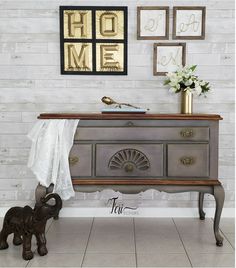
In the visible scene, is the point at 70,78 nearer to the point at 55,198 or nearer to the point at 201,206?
the point at 55,198

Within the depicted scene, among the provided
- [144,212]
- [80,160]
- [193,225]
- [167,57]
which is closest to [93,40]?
[167,57]

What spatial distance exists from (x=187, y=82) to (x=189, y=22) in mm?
739

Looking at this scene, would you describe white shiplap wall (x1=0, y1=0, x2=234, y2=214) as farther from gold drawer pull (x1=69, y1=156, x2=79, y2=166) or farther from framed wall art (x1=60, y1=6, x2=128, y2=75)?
gold drawer pull (x1=69, y1=156, x2=79, y2=166)

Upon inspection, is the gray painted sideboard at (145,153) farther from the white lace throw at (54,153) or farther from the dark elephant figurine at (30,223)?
the dark elephant figurine at (30,223)

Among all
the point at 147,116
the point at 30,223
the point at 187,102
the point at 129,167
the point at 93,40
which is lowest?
the point at 30,223

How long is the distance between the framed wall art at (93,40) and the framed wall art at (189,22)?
514 millimetres

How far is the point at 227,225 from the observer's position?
361 centimetres

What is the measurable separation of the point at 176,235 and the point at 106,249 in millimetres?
693

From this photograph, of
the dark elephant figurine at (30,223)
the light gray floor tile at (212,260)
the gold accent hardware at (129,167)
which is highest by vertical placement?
the gold accent hardware at (129,167)

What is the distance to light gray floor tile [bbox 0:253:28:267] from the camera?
107 inches

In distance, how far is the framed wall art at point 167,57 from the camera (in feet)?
12.3

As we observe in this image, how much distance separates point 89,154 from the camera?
3066 mm

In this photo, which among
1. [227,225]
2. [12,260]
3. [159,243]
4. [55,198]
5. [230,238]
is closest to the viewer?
[12,260]

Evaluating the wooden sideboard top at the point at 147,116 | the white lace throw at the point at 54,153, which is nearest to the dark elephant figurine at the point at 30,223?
the white lace throw at the point at 54,153
